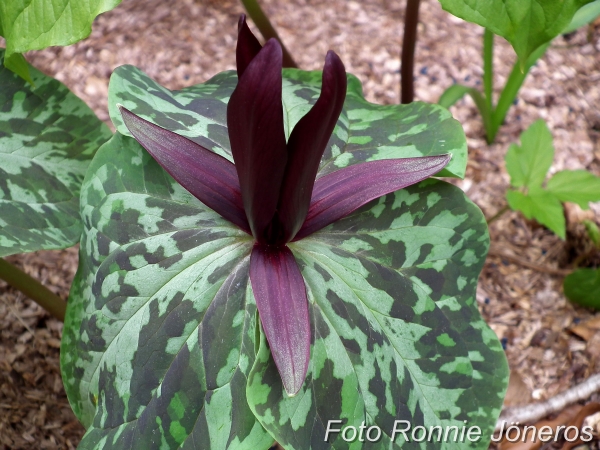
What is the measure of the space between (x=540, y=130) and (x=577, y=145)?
410 millimetres

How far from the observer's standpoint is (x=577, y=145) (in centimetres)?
171

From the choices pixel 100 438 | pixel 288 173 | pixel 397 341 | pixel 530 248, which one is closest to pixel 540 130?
pixel 530 248

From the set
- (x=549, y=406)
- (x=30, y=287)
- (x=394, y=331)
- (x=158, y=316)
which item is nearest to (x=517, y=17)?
(x=394, y=331)

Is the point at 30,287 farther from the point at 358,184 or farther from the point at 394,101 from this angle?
the point at 394,101

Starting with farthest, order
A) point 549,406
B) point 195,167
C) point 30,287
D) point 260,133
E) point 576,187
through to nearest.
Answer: point 576,187 < point 549,406 < point 30,287 < point 195,167 < point 260,133

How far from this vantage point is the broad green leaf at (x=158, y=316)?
2.56ft

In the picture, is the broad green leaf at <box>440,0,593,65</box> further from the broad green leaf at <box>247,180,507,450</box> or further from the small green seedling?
the small green seedling

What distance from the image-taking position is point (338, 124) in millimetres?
939

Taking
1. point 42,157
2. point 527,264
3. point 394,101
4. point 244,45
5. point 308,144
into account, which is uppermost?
point 244,45

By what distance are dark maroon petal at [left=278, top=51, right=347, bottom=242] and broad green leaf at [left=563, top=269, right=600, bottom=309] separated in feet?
2.88

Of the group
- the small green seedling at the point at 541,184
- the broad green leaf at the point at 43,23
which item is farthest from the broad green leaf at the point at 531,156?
the broad green leaf at the point at 43,23

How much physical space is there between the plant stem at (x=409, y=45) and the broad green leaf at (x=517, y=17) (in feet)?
1.82

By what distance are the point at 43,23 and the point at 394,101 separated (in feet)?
3.97

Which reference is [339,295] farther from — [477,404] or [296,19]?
[296,19]
